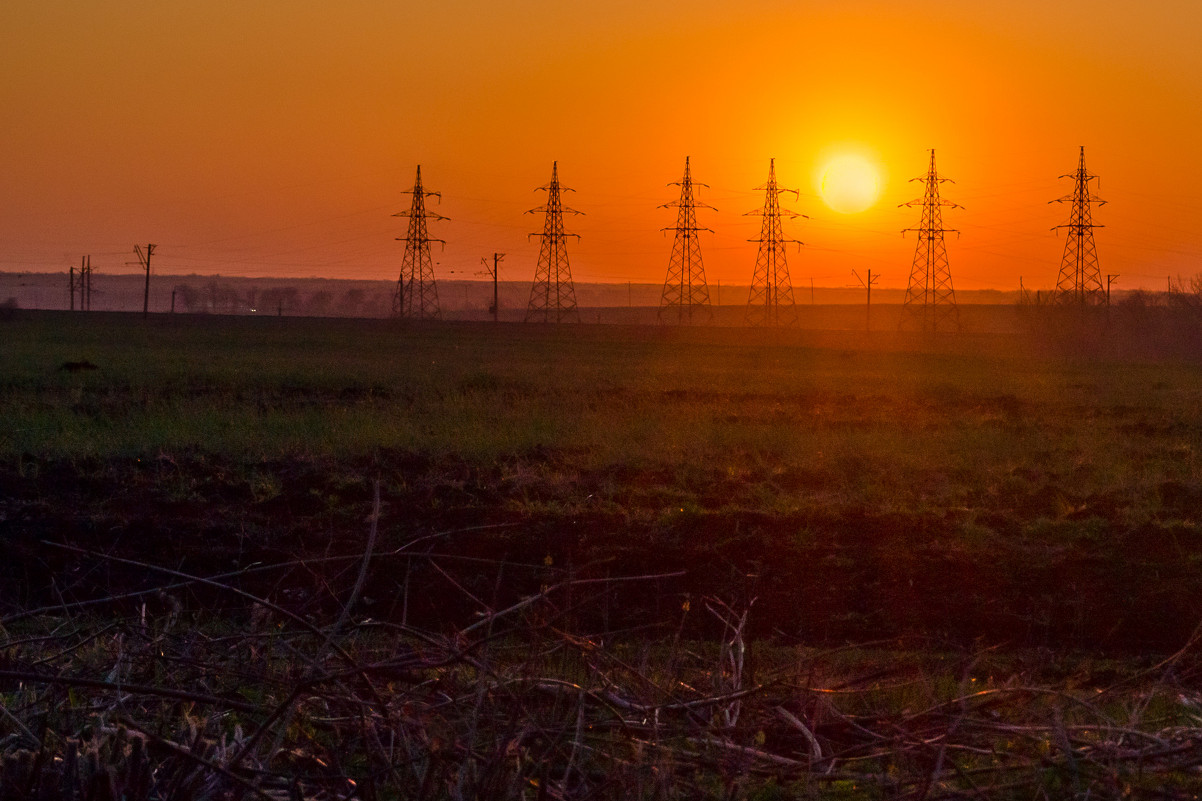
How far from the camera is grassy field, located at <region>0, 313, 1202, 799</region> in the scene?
3.71 meters

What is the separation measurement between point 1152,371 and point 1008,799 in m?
38.7

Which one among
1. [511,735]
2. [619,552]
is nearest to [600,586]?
[619,552]

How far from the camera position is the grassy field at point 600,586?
3713mm

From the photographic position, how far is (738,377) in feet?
103

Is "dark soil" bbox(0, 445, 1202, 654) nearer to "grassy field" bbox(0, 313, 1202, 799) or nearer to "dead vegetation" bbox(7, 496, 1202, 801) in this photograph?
"grassy field" bbox(0, 313, 1202, 799)

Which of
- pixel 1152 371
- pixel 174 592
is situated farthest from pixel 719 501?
pixel 1152 371

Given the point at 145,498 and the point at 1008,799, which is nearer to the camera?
the point at 1008,799

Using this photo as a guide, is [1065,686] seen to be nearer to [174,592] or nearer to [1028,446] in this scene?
[174,592]

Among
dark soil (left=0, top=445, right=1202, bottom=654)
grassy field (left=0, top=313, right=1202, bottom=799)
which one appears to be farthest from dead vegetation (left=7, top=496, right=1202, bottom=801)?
dark soil (left=0, top=445, right=1202, bottom=654)

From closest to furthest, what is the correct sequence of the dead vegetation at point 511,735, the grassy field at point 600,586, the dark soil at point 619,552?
the dead vegetation at point 511,735, the grassy field at point 600,586, the dark soil at point 619,552

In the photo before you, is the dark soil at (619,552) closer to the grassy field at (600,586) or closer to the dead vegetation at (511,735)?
the grassy field at (600,586)

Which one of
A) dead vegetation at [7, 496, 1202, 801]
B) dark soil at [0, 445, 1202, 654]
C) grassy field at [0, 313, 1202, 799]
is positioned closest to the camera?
dead vegetation at [7, 496, 1202, 801]

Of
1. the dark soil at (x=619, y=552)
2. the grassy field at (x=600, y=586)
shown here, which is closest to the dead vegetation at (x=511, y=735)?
the grassy field at (x=600, y=586)

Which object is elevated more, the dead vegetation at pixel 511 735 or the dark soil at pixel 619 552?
the dead vegetation at pixel 511 735
